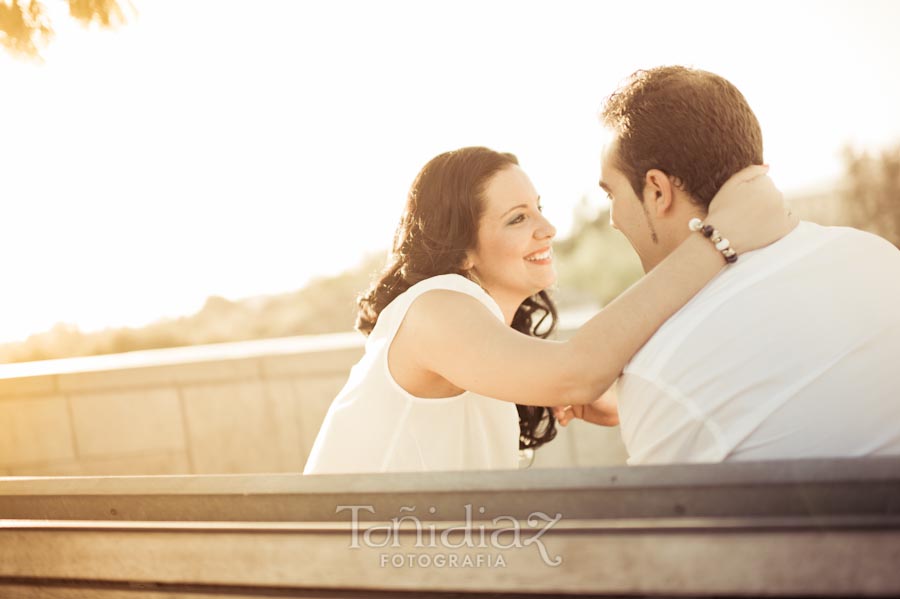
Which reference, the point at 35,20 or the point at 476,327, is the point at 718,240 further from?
the point at 35,20

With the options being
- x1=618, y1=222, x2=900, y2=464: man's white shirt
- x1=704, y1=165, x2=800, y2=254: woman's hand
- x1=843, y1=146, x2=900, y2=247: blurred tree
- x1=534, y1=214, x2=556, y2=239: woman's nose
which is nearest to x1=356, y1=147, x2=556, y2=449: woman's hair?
x1=534, y1=214, x2=556, y2=239: woman's nose

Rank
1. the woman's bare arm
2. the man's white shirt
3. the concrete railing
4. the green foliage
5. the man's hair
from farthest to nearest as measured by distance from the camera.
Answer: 1. the green foliage
2. the concrete railing
3. the man's hair
4. the woman's bare arm
5. the man's white shirt

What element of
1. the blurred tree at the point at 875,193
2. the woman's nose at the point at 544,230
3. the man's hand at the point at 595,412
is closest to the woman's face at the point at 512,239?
the woman's nose at the point at 544,230

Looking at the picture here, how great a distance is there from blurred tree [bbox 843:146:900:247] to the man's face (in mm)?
14230

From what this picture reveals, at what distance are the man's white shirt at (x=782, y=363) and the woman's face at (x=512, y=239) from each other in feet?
4.10

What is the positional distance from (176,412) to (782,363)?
194 inches

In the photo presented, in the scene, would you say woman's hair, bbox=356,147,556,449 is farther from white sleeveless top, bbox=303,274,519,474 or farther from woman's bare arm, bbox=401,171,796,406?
woman's bare arm, bbox=401,171,796,406

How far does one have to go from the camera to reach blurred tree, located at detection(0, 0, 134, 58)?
3.17 metres

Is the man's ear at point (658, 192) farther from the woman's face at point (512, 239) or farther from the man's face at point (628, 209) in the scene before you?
the woman's face at point (512, 239)

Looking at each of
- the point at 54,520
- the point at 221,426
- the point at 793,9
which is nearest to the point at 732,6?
the point at 793,9

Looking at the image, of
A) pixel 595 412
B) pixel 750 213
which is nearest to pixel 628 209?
pixel 750 213

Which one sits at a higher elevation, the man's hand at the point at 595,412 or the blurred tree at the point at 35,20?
the blurred tree at the point at 35,20

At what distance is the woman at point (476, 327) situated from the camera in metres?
2.20

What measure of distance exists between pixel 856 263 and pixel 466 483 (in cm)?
111
